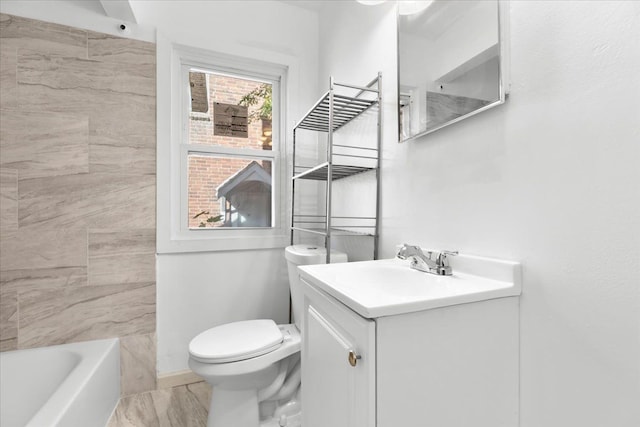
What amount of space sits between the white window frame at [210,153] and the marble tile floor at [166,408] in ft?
2.52

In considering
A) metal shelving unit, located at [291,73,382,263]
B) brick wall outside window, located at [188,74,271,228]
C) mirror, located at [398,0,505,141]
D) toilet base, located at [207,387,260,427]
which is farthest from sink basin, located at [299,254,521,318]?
brick wall outside window, located at [188,74,271,228]

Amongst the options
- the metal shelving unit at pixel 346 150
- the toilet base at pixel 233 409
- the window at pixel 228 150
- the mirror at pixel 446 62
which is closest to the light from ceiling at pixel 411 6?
the mirror at pixel 446 62

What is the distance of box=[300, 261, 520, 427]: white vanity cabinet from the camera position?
2.02 ft

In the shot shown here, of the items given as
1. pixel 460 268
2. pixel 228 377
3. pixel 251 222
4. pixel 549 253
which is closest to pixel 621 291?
pixel 549 253

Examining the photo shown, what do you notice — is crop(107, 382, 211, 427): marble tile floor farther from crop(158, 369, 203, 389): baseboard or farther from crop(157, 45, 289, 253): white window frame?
crop(157, 45, 289, 253): white window frame

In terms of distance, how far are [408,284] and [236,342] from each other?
0.80m

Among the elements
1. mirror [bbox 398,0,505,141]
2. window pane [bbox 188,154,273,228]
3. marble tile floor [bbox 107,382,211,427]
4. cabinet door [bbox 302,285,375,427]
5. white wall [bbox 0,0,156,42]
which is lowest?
marble tile floor [bbox 107,382,211,427]

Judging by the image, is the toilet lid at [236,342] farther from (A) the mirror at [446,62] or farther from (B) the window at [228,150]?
(A) the mirror at [446,62]

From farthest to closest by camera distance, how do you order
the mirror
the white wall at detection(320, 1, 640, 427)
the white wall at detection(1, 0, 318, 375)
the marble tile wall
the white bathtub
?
1. the white wall at detection(1, 0, 318, 375)
2. the marble tile wall
3. the white bathtub
4. the mirror
5. the white wall at detection(320, 1, 640, 427)

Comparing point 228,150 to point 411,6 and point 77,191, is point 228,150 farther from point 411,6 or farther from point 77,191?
point 411,6

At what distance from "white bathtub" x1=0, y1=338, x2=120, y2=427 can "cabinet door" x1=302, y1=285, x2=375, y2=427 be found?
89 cm

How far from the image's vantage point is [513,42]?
790 millimetres

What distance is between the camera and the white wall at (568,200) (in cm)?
59

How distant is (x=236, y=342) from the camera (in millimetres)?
1301
